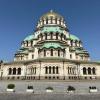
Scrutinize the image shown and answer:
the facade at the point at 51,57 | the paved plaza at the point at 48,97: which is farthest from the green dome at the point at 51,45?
the paved plaza at the point at 48,97

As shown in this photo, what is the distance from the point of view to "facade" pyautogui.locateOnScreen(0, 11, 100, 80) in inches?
2164

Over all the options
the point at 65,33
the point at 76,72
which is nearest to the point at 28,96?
the point at 76,72

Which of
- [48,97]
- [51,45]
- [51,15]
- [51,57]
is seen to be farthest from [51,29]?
[48,97]

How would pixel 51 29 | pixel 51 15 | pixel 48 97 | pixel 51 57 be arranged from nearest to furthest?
pixel 48 97
pixel 51 57
pixel 51 29
pixel 51 15

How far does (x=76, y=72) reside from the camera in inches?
2283

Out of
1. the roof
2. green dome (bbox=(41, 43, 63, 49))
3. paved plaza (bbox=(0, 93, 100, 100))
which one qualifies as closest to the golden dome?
the roof

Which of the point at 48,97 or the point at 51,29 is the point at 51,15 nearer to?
the point at 51,29

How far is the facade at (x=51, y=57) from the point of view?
54969 mm

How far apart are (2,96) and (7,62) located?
38.2m

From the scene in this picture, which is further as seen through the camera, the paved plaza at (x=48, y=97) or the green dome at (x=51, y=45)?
the green dome at (x=51, y=45)

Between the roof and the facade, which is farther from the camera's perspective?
the roof

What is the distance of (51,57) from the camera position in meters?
56.4

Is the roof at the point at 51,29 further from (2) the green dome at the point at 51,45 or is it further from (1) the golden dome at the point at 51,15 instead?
(2) the green dome at the point at 51,45

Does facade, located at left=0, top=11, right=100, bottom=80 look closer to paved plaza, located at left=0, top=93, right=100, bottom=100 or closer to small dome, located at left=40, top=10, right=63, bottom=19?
small dome, located at left=40, top=10, right=63, bottom=19
